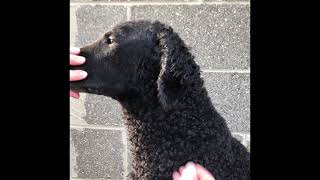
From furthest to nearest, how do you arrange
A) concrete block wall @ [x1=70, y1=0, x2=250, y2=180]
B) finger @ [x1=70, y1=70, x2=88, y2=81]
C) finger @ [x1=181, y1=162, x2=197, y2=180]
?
concrete block wall @ [x1=70, y1=0, x2=250, y2=180]
finger @ [x1=70, y1=70, x2=88, y2=81]
finger @ [x1=181, y1=162, x2=197, y2=180]

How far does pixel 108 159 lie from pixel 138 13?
933mm

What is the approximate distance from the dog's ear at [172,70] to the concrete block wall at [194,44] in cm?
60

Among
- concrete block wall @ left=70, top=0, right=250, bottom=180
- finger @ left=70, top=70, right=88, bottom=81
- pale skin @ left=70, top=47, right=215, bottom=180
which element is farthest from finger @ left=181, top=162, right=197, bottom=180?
concrete block wall @ left=70, top=0, right=250, bottom=180

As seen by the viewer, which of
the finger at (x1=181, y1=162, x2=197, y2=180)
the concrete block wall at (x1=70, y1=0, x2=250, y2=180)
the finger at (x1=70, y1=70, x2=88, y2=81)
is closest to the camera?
the finger at (x1=181, y1=162, x2=197, y2=180)

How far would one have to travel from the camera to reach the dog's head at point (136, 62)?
1.50 meters

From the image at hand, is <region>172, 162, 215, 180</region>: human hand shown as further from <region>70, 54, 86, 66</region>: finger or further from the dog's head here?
<region>70, 54, 86, 66</region>: finger

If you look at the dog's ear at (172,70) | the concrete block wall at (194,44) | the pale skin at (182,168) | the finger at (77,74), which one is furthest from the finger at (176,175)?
the concrete block wall at (194,44)

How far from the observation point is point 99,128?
2.43 meters

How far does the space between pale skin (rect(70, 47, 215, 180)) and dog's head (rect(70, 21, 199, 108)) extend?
0.03 metres

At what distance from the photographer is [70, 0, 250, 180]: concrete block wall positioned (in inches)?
82.4

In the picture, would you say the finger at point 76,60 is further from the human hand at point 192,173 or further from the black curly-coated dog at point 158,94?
the human hand at point 192,173
